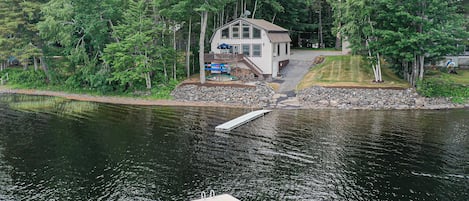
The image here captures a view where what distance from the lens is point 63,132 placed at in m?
30.7

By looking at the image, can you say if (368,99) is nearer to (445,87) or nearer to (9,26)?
(445,87)

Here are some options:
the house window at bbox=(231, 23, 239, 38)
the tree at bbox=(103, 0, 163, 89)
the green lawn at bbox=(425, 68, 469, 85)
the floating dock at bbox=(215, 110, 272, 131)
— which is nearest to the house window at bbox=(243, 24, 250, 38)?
the house window at bbox=(231, 23, 239, 38)

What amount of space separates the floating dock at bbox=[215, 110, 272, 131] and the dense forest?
11814 mm

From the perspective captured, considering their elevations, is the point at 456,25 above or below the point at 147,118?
above

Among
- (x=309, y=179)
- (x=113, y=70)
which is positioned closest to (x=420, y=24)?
(x=309, y=179)

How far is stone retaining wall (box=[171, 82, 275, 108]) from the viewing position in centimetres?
4088

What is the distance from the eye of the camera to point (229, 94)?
4225 centimetres

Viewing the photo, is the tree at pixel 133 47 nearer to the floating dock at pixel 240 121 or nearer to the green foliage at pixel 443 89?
the floating dock at pixel 240 121

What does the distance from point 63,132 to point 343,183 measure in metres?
19.6

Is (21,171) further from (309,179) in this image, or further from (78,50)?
(78,50)

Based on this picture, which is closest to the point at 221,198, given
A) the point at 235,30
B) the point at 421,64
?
the point at 421,64

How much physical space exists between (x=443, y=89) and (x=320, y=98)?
35.6ft

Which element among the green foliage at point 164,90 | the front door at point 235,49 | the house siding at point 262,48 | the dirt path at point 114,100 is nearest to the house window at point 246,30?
the house siding at point 262,48

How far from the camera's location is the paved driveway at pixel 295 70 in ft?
143
